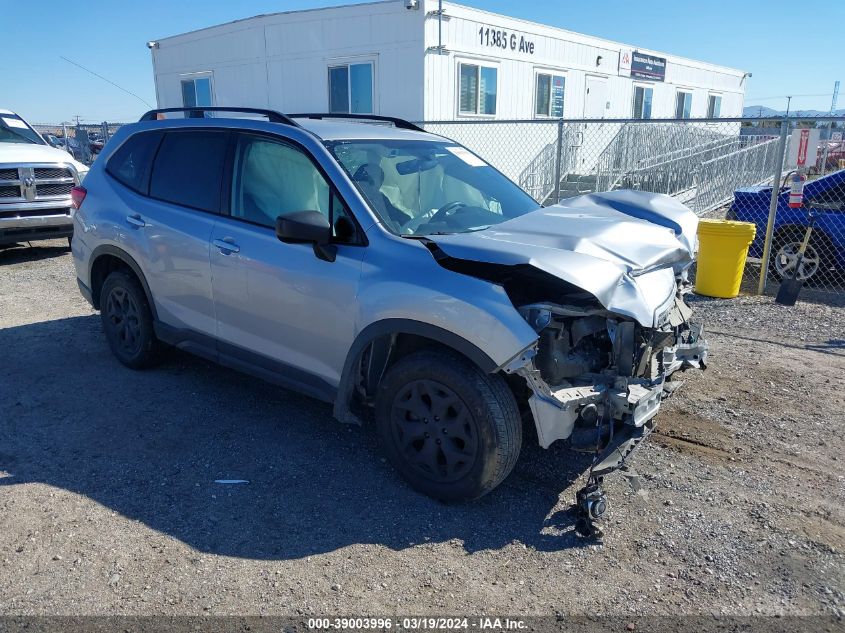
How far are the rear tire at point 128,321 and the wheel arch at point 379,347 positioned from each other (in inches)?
86.5

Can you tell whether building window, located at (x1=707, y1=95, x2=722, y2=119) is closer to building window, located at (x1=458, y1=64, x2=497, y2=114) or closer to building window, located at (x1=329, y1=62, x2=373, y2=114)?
building window, located at (x1=458, y1=64, x2=497, y2=114)

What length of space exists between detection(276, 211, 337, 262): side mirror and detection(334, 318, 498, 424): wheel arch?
55 centimetres

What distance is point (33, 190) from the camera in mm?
9383

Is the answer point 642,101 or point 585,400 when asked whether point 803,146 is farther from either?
point 642,101

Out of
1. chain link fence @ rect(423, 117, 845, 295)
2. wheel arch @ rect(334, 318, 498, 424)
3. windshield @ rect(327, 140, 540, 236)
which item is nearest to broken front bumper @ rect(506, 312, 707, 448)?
wheel arch @ rect(334, 318, 498, 424)

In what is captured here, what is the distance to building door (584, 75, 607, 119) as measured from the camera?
51.5 ft

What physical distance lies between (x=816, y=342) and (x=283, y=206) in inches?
202

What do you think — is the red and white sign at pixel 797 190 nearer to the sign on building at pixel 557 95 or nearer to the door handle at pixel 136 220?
the door handle at pixel 136 220

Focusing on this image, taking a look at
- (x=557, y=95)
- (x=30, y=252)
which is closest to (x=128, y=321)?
(x=30, y=252)

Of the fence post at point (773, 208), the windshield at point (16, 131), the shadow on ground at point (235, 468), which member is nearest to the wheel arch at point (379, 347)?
the shadow on ground at point (235, 468)

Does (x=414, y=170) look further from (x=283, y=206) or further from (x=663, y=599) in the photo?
(x=663, y=599)

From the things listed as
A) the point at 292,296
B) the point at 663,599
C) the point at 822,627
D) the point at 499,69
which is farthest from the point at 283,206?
the point at 499,69

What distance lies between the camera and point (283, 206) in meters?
3.97

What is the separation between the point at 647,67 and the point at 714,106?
690cm
